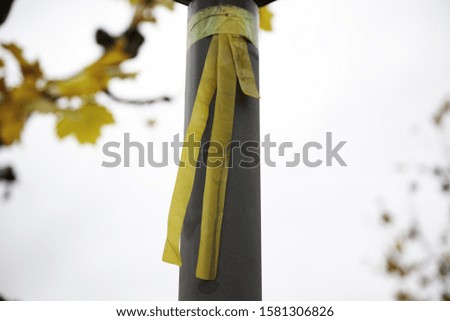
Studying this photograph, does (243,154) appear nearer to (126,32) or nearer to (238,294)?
(238,294)

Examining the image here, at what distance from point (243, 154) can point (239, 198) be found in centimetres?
13

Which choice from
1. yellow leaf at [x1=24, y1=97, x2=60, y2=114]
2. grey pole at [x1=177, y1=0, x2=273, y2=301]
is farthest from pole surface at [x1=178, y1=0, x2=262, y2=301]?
yellow leaf at [x1=24, y1=97, x2=60, y2=114]

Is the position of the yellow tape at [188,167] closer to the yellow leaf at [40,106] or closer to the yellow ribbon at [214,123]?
the yellow ribbon at [214,123]

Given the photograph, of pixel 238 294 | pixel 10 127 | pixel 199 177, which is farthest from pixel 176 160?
pixel 10 127

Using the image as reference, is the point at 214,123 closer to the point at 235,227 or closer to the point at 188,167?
the point at 188,167

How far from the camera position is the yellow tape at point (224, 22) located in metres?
1.39

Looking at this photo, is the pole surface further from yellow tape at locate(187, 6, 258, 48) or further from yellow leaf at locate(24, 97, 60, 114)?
yellow leaf at locate(24, 97, 60, 114)

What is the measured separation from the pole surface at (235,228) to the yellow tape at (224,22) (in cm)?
2

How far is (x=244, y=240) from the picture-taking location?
1.23m

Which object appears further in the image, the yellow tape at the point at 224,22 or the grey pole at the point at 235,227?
the yellow tape at the point at 224,22

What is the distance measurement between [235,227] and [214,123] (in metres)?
0.29

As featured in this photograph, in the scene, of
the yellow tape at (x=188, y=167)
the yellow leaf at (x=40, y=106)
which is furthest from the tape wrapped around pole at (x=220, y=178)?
the yellow leaf at (x=40, y=106)

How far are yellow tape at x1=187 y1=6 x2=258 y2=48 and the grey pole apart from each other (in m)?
0.02

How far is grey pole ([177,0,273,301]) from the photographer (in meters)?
1.19
